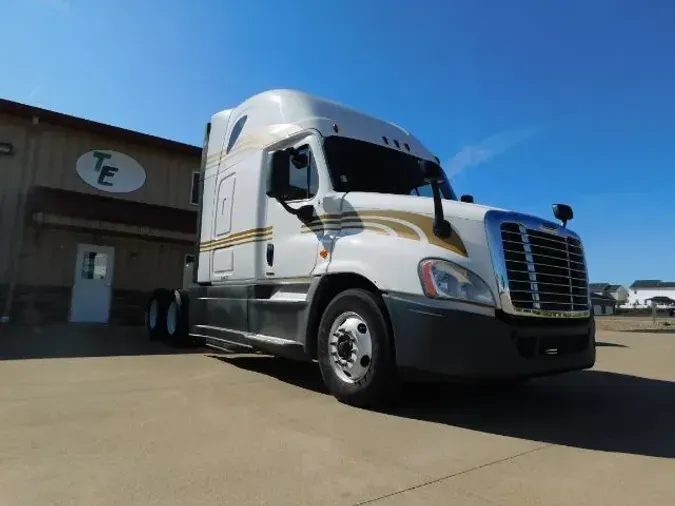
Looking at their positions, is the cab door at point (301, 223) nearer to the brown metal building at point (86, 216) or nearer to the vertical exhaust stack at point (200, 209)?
the vertical exhaust stack at point (200, 209)

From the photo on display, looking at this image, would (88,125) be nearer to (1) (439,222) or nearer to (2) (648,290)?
(1) (439,222)

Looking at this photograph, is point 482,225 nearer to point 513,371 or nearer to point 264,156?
point 513,371

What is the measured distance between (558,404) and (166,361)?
5.02 metres

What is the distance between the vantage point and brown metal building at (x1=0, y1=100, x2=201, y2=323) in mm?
12180

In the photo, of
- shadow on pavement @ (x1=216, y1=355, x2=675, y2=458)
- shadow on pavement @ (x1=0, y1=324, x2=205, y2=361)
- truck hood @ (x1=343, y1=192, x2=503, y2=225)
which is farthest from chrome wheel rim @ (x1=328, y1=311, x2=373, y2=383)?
shadow on pavement @ (x1=0, y1=324, x2=205, y2=361)

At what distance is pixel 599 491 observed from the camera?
2865 mm

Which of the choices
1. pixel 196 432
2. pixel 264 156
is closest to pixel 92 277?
pixel 264 156

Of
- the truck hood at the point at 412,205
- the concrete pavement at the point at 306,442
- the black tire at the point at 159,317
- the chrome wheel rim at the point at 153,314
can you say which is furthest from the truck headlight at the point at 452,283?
the chrome wheel rim at the point at 153,314

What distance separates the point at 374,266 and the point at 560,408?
7.64ft

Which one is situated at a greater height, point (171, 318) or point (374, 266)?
point (374, 266)

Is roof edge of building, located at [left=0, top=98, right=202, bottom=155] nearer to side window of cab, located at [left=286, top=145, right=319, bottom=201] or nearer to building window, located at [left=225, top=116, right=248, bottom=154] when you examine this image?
building window, located at [left=225, top=116, right=248, bottom=154]

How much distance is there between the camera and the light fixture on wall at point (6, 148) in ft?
39.5

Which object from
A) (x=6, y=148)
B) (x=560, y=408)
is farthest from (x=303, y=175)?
(x=6, y=148)

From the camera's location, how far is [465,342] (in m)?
4.15
